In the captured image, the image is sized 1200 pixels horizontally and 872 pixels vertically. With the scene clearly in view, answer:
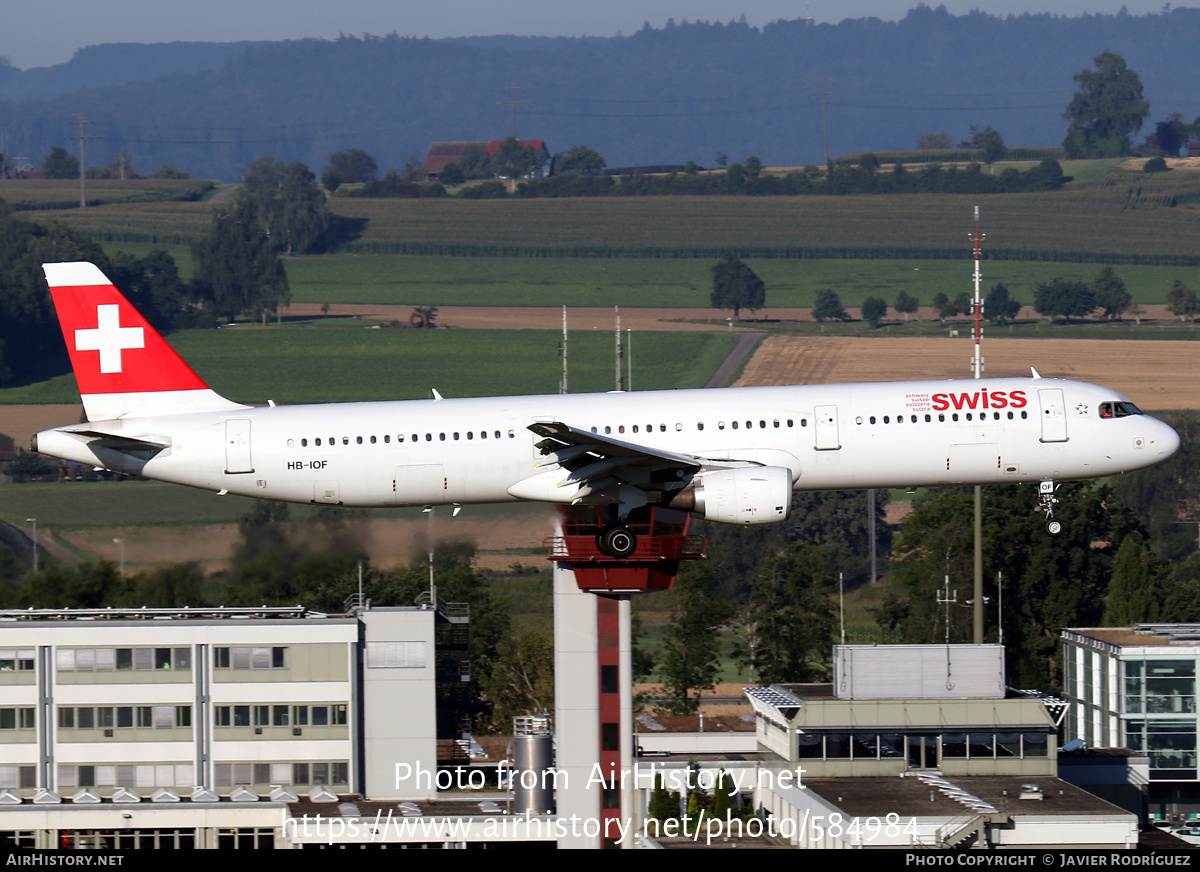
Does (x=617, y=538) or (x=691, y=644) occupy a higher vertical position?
(x=617, y=538)

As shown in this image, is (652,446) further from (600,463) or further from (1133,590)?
(1133,590)

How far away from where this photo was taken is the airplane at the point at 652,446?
140 feet

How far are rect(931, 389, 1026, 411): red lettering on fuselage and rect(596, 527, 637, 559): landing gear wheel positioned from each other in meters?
9.23

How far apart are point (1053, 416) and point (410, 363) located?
141546mm

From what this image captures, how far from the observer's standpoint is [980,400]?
43.0m

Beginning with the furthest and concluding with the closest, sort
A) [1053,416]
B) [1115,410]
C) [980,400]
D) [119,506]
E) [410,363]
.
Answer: [410,363] → [119,506] → [1115,410] → [1053,416] → [980,400]

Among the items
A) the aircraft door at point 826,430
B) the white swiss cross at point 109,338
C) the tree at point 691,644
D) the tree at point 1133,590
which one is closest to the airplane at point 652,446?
the aircraft door at point 826,430

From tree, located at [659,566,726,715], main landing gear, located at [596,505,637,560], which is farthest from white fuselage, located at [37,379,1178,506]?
tree, located at [659,566,726,715]

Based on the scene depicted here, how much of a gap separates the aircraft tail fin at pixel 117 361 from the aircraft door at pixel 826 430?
1622 centimetres

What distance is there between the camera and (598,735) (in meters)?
57.6

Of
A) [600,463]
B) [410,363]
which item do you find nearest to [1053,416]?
[600,463]

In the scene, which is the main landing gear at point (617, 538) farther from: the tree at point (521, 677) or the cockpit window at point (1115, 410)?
the tree at point (521, 677)

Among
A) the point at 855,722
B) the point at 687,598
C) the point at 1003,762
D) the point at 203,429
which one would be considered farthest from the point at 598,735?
the point at 687,598

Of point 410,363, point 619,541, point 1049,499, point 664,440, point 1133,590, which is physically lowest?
point 1133,590
